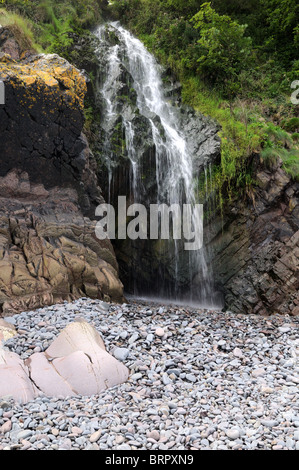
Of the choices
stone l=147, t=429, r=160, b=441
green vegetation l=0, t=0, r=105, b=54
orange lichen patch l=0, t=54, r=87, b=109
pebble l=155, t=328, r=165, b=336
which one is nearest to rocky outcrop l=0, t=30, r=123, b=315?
orange lichen patch l=0, t=54, r=87, b=109

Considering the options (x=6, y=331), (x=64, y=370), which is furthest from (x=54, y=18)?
(x=64, y=370)

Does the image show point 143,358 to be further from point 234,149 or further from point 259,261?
point 234,149

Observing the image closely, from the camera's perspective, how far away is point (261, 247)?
9.24 m

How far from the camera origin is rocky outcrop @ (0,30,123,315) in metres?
6.36

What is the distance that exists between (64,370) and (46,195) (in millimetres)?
4274

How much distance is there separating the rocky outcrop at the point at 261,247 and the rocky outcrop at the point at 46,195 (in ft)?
12.0

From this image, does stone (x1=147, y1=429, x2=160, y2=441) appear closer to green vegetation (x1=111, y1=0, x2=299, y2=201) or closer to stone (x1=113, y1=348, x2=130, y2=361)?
stone (x1=113, y1=348, x2=130, y2=361)

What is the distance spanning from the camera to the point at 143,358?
15.3 ft

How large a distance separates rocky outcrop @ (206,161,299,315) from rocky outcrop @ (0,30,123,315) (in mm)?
3648

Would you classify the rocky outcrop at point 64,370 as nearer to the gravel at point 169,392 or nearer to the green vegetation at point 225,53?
the gravel at point 169,392

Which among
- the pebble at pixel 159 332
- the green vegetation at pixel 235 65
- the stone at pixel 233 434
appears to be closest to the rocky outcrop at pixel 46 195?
the pebble at pixel 159 332

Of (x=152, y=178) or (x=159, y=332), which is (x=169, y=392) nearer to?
(x=159, y=332)

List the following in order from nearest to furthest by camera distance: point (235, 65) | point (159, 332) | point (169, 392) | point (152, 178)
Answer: point (169, 392), point (159, 332), point (152, 178), point (235, 65)
